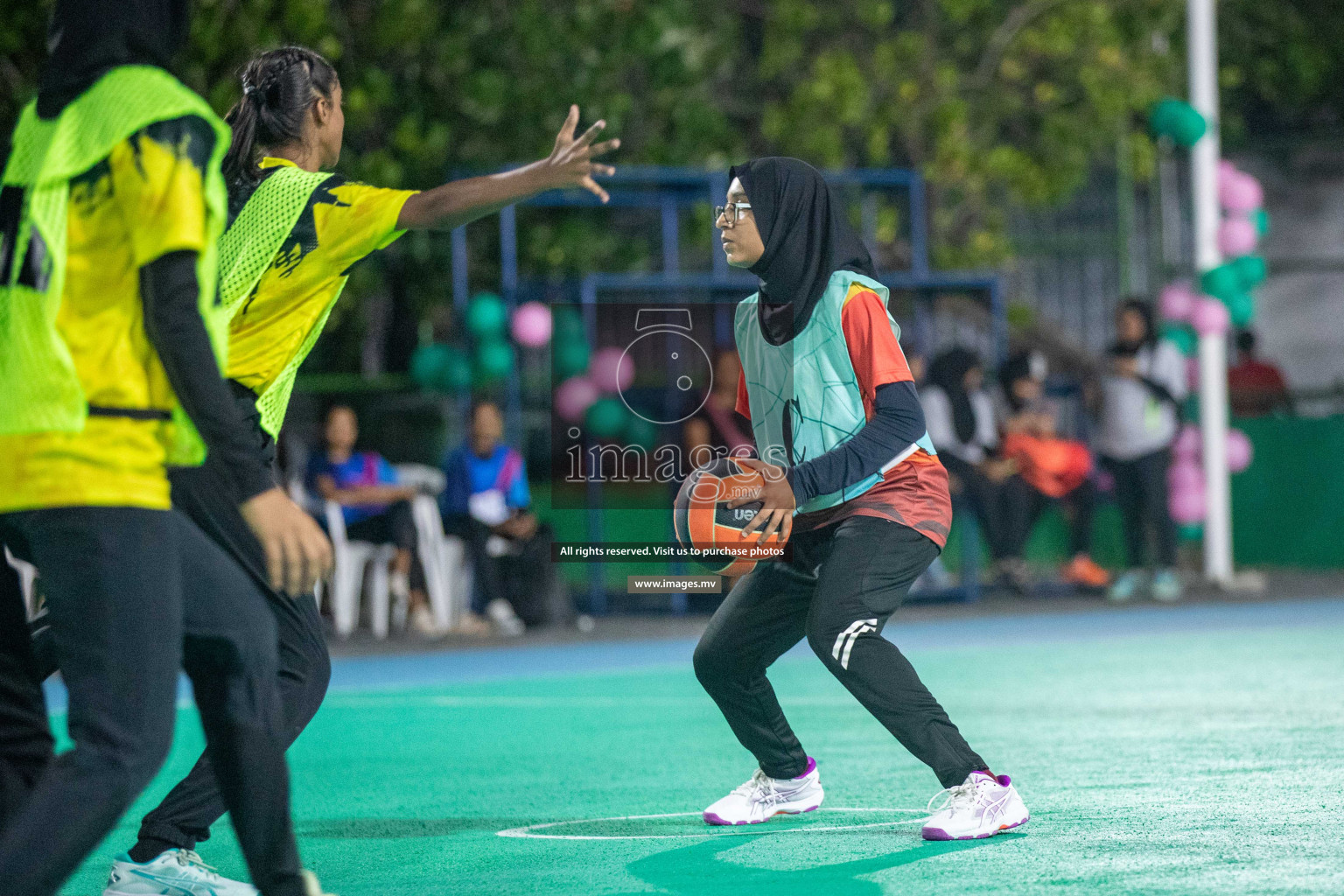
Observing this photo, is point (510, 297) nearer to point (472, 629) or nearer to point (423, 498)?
point (423, 498)

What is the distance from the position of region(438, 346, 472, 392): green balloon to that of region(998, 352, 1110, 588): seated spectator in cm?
438

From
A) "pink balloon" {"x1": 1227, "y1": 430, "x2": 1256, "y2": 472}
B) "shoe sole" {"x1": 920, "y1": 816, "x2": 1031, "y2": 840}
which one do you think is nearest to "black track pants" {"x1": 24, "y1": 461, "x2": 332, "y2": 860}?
"shoe sole" {"x1": 920, "y1": 816, "x2": 1031, "y2": 840}

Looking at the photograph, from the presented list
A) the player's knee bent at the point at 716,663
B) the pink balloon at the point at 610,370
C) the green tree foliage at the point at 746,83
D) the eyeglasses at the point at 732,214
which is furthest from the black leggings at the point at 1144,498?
the eyeglasses at the point at 732,214

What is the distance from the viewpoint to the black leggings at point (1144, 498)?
14102 millimetres

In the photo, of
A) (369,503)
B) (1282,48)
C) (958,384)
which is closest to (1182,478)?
(958,384)

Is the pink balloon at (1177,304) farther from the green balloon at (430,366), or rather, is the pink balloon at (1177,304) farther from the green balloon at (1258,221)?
the green balloon at (430,366)

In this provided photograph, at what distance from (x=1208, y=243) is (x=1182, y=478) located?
77.6 inches

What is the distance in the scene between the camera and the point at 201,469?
4.18 m

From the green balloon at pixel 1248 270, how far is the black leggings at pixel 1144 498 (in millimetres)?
1524

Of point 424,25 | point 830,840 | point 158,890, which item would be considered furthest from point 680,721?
point 424,25

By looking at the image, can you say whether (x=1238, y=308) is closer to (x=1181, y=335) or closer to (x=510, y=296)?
(x=1181, y=335)

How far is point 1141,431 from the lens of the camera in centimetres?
1400

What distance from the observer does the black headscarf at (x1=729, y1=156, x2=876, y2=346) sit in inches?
204

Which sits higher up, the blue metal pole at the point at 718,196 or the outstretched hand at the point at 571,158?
the blue metal pole at the point at 718,196
